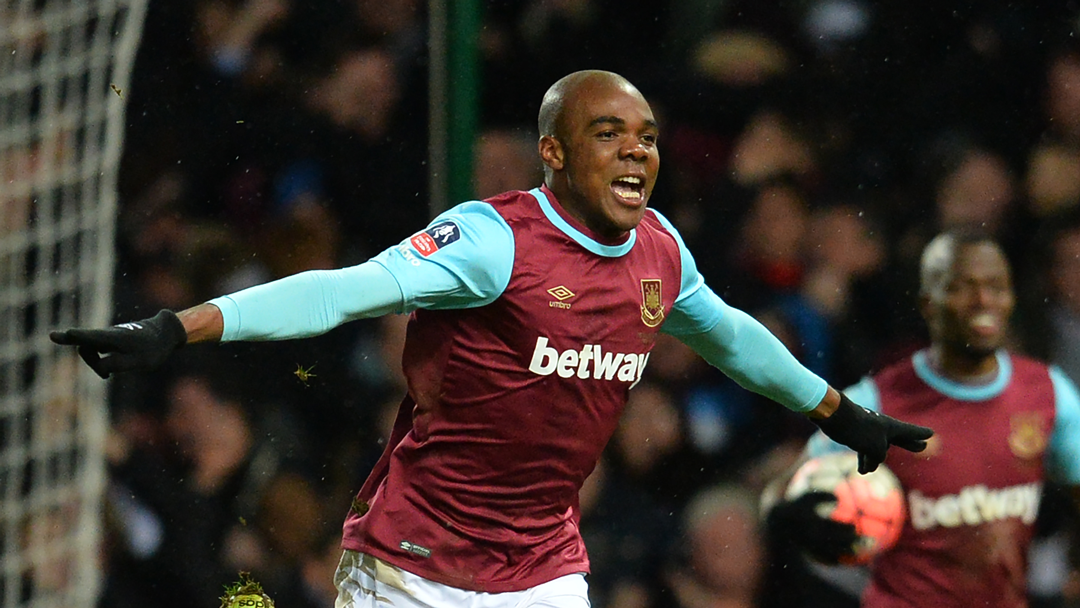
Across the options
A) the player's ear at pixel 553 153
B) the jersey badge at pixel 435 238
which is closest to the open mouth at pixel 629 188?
the player's ear at pixel 553 153

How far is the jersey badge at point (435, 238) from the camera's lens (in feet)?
8.60

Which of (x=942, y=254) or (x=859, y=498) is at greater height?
(x=942, y=254)

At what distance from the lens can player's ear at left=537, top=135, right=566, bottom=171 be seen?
2895 mm

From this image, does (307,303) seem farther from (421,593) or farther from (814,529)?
(814,529)

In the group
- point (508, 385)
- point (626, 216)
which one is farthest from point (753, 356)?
point (508, 385)

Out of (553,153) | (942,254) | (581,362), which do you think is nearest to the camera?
(581,362)

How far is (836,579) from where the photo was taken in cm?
450

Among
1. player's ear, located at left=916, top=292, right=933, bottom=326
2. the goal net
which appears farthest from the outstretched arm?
the goal net

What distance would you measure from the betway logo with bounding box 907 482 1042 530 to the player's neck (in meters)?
0.33

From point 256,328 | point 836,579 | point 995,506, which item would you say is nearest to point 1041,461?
point 995,506

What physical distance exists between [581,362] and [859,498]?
1.50 metres

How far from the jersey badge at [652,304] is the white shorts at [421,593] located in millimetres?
547

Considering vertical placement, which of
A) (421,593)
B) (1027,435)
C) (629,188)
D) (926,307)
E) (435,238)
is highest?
(629,188)

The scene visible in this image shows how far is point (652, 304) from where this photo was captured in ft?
9.37
